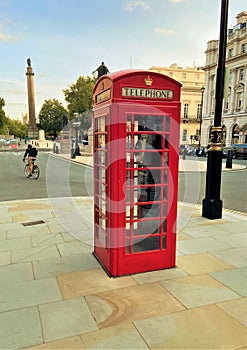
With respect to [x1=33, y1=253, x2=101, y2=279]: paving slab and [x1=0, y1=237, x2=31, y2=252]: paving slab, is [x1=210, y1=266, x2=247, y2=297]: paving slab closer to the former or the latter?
[x1=33, y1=253, x2=101, y2=279]: paving slab

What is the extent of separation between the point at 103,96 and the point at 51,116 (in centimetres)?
7165

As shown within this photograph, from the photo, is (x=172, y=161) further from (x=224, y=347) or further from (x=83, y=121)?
(x=83, y=121)

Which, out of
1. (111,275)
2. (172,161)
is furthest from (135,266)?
(172,161)

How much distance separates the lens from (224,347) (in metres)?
2.30

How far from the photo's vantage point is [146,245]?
3.77m

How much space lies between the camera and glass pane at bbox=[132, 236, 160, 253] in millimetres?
3668

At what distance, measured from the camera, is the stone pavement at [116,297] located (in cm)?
239

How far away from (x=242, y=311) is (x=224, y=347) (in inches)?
24.1

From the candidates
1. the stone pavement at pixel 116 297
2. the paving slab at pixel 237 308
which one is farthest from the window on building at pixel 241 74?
the paving slab at pixel 237 308

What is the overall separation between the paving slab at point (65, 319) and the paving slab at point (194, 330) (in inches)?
19.1

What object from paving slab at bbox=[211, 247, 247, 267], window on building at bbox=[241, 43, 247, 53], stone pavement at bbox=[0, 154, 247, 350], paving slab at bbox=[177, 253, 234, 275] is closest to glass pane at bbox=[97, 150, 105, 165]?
stone pavement at bbox=[0, 154, 247, 350]

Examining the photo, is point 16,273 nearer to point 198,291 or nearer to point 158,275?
point 158,275

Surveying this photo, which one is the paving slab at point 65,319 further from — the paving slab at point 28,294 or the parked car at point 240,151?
the parked car at point 240,151

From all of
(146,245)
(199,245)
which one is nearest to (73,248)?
(146,245)
